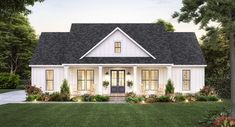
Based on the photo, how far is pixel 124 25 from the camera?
143 ft

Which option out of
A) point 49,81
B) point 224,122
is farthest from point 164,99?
point 224,122

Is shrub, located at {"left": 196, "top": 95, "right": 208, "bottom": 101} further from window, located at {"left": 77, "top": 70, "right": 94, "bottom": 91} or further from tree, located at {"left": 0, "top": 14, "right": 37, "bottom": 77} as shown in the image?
tree, located at {"left": 0, "top": 14, "right": 37, "bottom": 77}

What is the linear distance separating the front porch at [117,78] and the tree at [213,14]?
19.0 m

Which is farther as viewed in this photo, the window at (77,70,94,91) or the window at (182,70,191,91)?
the window at (182,70,191,91)

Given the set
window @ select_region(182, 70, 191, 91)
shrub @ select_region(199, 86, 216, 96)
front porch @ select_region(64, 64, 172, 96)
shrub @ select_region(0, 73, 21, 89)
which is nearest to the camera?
shrub @ select_region(199, 86, 216, 96)

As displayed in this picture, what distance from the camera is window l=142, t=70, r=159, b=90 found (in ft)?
130

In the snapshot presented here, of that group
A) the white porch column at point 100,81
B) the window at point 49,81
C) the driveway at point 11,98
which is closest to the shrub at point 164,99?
the white porch column at point 100,81

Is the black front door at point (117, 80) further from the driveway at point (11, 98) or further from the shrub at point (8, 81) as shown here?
the shrub at point (8, 81)

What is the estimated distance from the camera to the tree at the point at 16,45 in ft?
219

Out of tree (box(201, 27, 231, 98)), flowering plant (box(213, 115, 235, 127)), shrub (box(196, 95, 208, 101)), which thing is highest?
tree (box(201, 27, 231, 98))

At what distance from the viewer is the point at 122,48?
128 ft

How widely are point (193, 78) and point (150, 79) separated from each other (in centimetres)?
370

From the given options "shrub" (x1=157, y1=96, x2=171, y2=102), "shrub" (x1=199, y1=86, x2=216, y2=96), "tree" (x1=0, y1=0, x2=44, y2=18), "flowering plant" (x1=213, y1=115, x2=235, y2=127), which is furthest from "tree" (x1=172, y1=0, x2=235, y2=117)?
"shrub" (x1=199, y1=86, x2=216, y2=96)

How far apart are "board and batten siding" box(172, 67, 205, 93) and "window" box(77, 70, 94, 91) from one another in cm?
711
